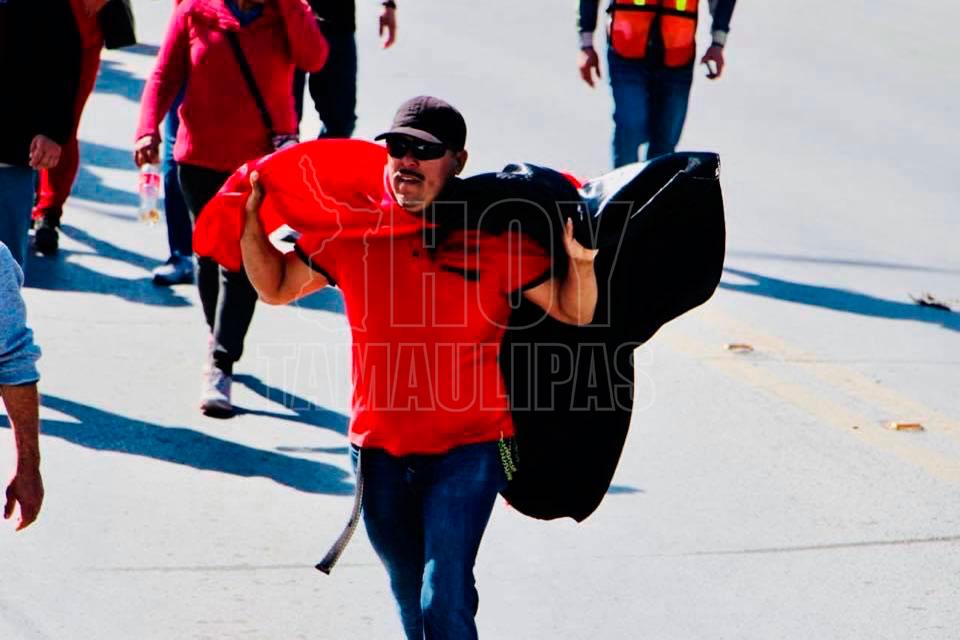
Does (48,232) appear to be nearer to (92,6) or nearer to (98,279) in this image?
(98,279)

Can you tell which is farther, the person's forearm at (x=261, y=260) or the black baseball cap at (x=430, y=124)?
the person's forearm at (x=261, y=260)

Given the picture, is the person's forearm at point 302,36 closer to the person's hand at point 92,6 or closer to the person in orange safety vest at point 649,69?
the person's hand at point 92,6

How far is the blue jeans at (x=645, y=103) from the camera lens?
975 centimetres

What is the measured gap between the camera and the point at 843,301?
31.0 feet

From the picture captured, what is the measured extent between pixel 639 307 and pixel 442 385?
2.26 ft

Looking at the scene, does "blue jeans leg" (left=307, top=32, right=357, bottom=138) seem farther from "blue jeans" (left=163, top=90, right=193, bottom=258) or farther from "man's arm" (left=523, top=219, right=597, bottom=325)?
"man's arm" (left=523, top=219, right=597, bottom=325)

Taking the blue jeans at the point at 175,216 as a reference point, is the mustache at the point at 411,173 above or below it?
above

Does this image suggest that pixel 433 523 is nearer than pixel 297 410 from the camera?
Yes

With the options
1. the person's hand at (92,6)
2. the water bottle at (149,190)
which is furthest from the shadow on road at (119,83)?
the person's hand at (92,6)

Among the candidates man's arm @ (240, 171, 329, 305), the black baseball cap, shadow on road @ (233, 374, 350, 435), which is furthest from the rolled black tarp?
shadow on road @ (233, 374, 350, 435)

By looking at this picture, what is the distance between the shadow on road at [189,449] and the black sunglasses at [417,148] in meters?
2.37

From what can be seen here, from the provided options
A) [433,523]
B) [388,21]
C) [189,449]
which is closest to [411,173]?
[433,523]

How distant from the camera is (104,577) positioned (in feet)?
18.6

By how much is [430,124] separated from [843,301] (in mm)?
5384
